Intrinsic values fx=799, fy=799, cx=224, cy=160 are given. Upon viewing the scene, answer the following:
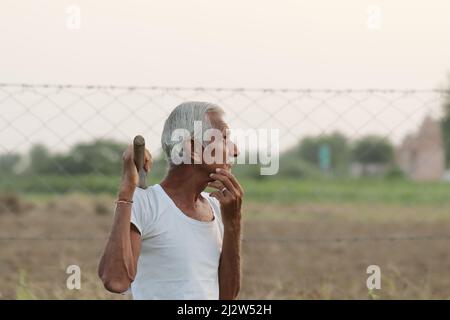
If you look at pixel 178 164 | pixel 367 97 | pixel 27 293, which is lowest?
pixel 27 293

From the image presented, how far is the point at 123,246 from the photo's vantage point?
209cm

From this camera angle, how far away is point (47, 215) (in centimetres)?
1309

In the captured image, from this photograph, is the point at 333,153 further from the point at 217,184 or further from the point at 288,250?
the point at 217,184

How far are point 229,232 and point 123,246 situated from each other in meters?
0.32

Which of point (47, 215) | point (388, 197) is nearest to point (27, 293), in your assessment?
point (47, 215)

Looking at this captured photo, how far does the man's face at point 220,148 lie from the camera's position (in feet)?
7.27

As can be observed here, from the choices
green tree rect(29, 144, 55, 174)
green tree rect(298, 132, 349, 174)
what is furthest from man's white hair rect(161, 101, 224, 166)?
green tree rect(298, 132, 349, 174)

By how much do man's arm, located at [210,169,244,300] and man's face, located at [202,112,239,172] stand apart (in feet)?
0.13

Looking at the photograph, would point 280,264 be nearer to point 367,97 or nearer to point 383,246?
point 383,246

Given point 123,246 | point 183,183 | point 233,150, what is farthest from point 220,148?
point 123,246

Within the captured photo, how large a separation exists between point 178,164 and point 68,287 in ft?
7.56

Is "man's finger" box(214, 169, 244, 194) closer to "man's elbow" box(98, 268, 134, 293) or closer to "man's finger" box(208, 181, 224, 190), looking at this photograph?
"man's finger" box(208, 181, 224, 190)
